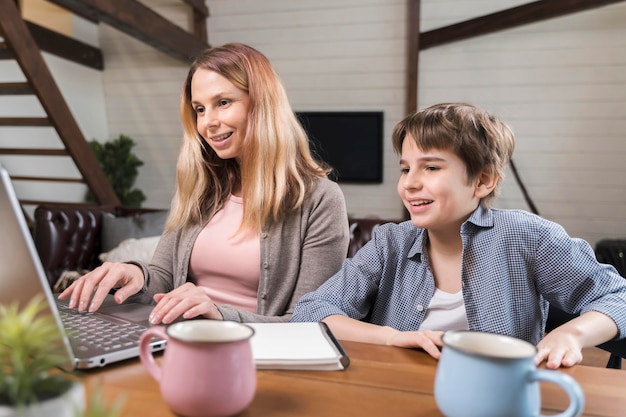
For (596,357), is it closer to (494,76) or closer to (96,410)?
(494,76)

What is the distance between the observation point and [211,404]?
1.71ft

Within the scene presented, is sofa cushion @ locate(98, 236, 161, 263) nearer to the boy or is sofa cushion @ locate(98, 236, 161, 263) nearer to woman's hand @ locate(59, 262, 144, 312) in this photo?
woman's hand @ locate(59, 262, 144, 312)

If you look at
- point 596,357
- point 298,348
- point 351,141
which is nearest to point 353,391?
point 298,348

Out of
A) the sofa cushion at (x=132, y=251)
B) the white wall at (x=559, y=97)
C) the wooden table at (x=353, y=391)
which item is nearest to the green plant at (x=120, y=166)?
the sofa cushion at (x=132, y=251)

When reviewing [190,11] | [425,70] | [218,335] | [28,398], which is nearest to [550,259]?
[218,335]

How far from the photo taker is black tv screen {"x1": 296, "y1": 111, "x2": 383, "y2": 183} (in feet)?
16.2

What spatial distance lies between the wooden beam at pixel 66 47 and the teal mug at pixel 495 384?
4.91 metres

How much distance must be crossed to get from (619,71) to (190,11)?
4.16 meters

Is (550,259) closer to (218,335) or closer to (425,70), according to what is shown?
(218,335)

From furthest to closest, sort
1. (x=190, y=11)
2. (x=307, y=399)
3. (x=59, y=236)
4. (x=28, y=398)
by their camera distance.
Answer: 1. (x=190, y=11)
2. (x=59, y=236)
3. (x=307, y=399)
4. (x=28, y=398)

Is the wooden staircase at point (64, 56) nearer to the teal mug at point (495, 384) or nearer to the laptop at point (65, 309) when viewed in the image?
the laptop at point (65, 309)

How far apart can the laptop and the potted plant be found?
0.10 feet

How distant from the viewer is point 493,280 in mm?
1091

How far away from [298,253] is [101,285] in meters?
0.53
